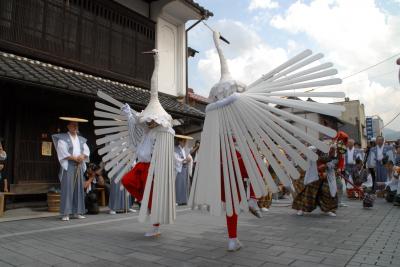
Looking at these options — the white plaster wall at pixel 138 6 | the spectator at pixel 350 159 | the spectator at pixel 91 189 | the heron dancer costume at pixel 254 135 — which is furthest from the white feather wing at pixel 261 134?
the spectator at pixel 350 159

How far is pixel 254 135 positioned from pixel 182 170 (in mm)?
6553

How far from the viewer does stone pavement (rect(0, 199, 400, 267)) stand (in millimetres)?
3395

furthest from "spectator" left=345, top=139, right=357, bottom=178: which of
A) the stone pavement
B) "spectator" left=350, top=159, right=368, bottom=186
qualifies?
the stone pavement

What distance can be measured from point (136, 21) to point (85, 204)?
6266 millimetres

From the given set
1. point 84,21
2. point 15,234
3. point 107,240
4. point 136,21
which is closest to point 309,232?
point 107,240

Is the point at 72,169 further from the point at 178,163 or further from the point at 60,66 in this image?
the point at 60,66

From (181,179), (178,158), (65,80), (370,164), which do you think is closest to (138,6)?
(65,80)

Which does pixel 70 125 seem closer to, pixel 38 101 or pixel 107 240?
pixel 38 101

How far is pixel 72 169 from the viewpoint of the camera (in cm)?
665

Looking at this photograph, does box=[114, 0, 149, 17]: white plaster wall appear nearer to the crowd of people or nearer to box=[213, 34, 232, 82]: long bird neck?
box=[213, 34, 232, 82]: long bird neck

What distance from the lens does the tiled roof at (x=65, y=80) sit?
6.48m

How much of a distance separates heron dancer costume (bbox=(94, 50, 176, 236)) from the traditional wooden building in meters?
2.51

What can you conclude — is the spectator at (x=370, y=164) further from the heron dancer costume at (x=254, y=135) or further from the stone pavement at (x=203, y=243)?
the heron dancer costume at (x=254, y=135)

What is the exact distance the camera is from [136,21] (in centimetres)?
1082
